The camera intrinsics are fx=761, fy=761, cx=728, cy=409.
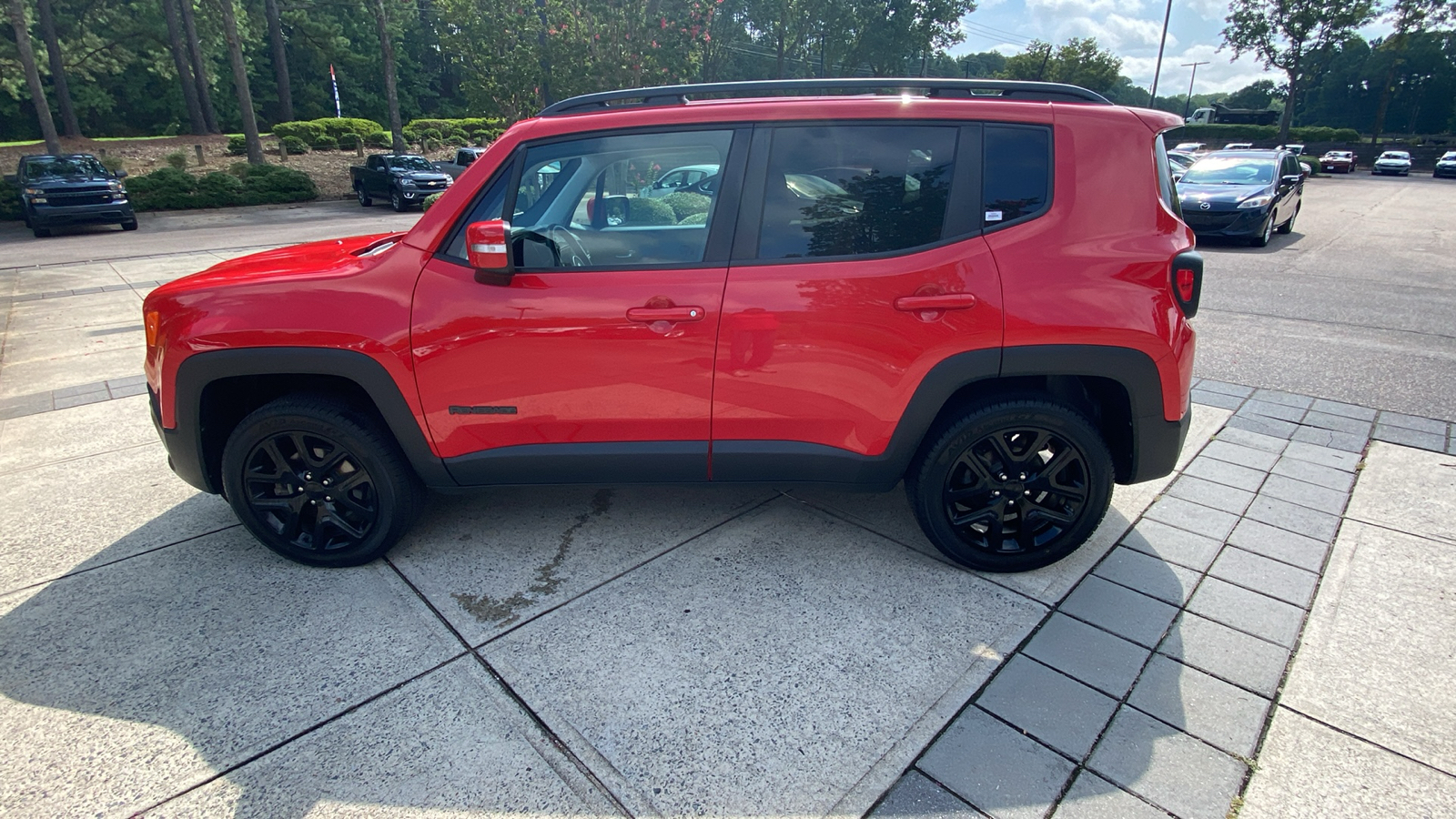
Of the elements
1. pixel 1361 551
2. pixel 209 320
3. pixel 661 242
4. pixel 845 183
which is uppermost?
pixel 845 183

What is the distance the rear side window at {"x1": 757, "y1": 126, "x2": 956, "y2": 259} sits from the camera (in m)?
2.74

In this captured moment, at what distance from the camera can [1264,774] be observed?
2088 mm

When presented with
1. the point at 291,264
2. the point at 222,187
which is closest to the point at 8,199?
the point at 222,187

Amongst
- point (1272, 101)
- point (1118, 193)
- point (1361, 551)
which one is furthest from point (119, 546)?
point (1272, 101)

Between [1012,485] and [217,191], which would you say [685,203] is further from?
[217,191]

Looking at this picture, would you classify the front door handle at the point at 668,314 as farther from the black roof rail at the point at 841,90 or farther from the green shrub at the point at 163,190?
the green shrub at the point at 163,190

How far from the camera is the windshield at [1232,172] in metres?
12.5

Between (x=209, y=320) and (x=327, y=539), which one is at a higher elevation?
(x=209, y=320)

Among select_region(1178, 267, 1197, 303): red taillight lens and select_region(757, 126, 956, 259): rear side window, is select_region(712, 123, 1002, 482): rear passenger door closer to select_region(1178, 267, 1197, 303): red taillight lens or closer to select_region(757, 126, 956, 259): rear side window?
select_region(757, 126, 956, 259): rear side window

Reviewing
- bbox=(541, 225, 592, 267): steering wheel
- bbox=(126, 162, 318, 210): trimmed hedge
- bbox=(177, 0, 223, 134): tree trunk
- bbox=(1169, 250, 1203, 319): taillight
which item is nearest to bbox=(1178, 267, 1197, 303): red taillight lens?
bbox=(1169, 250, 1203, 319): taillight

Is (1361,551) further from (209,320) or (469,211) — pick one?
(209,320)

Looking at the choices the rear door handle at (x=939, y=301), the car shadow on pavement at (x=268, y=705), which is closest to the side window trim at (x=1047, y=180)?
the rear door handle at (x=939, y=301)

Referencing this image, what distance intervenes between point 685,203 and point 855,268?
0.71m

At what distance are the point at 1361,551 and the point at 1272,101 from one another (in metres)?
102
